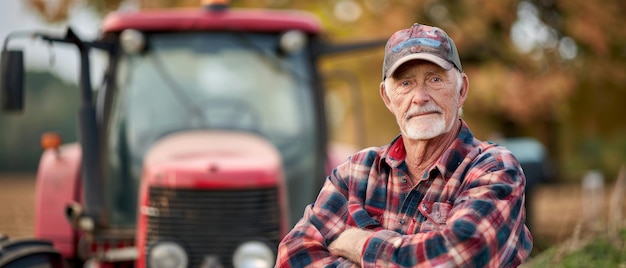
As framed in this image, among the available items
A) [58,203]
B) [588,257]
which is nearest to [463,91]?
[588,257]

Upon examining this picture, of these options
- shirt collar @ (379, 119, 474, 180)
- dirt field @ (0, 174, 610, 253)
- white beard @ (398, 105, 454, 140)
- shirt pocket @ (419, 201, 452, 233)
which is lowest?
dirt field @ (0, 174, 610, 253)

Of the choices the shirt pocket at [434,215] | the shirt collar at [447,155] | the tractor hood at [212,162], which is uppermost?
the shirt collar at [447,155]

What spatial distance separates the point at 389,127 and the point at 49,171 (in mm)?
12992

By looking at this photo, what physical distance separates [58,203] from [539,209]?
12.8m

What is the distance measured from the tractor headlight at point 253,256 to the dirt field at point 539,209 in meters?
3.56

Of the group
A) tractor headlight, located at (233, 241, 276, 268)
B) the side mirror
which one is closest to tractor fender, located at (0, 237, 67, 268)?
the side mirror

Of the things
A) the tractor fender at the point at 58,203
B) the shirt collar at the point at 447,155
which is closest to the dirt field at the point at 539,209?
the tractor fender at the point at 58,203

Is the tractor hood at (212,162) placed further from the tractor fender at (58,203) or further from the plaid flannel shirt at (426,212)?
the plaid flannel shirt at (426,212)

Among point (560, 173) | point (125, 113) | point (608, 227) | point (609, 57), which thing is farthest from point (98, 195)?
point (560, 173)

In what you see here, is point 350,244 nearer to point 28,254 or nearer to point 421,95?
point 421,95

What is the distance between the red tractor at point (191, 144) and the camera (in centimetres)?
546

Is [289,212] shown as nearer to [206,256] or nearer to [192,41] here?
[206,256]

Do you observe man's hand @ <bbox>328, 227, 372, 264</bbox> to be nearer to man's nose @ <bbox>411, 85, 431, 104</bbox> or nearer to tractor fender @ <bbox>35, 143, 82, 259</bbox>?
man's nose @ <bbox>411, 85, 431, 104</bbox>

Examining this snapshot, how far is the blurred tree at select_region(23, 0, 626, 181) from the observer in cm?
1555
